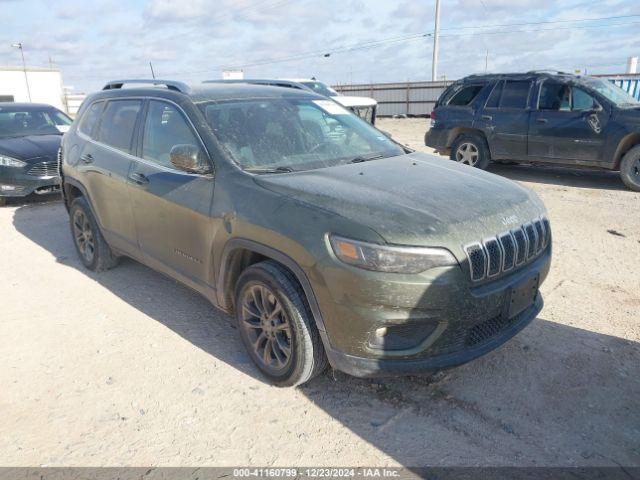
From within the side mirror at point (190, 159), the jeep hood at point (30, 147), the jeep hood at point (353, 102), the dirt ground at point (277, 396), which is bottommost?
the dirt ground at point (277, 396)

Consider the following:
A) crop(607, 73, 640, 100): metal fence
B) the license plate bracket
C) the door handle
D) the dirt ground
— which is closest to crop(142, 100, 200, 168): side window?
the door handle

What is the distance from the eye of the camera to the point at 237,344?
3.71 meters

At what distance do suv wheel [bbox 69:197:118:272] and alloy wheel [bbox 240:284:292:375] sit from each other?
7.94 feet

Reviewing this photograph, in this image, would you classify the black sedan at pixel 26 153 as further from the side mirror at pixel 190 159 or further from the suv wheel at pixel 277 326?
the suv wheel at pixel 277 326

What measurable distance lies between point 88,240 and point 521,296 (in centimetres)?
420

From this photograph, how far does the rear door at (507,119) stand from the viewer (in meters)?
8.86

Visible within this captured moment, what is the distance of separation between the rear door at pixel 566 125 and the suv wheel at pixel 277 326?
280 inches

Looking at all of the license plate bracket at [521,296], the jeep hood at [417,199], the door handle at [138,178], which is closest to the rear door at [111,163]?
the door handle at [138,178]

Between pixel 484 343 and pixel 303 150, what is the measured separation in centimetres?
180

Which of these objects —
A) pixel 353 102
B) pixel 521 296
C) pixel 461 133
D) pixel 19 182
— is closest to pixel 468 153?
pixel 461 133

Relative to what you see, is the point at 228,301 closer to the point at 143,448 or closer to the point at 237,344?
the point at 237,344

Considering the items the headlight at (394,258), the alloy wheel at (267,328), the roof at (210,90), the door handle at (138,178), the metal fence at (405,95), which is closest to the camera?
the headlight at (394,258)

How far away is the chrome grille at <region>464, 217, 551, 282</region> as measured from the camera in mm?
2656

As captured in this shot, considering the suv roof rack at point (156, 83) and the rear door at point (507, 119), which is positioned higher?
the suv roof rack at point (156, 83)
